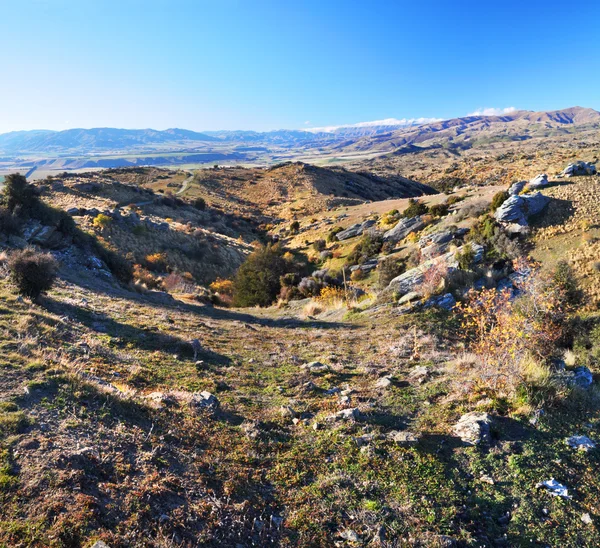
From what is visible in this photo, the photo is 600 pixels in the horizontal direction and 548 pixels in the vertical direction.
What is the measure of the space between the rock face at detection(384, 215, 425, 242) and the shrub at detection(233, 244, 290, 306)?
9368mm

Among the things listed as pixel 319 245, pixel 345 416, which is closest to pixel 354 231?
pixel 319 245

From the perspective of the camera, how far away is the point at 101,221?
38.4m

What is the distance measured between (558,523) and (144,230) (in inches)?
1723

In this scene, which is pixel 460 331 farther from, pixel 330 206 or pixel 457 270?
pixel 330 206

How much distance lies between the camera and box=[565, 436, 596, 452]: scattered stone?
5957 millimetres

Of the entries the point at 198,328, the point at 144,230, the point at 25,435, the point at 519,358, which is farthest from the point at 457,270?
the point at 144,230

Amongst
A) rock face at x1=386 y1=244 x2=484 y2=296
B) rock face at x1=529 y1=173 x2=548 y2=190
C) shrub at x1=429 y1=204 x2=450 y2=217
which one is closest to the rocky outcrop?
rock face at x1=529 y1=173 x2=548 y2=190

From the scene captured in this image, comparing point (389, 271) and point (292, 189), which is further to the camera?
point (292, 189)

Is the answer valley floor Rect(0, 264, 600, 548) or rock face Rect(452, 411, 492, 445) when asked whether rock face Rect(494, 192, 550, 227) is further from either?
rock face Rect(452, 411, 492, 445)

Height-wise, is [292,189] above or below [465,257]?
above

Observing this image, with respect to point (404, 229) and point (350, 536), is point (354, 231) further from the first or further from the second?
point (350, 536)

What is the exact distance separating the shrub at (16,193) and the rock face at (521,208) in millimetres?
31950

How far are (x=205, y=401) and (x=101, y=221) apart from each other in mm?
37992

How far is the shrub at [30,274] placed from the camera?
1268 cm
